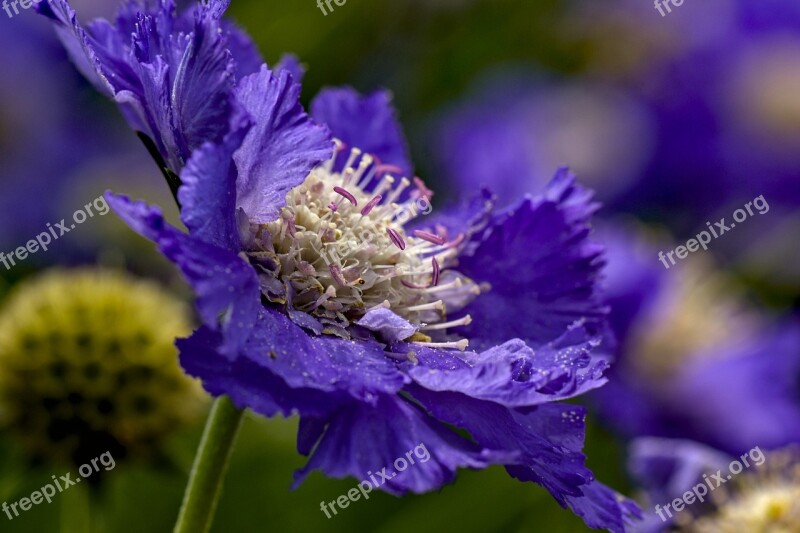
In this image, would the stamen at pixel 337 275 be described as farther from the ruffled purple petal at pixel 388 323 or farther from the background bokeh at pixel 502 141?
the background bokeh at pixel 502 141

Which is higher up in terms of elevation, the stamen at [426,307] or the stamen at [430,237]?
the stamen at [430,237]

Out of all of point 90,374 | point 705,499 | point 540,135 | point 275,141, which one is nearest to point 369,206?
point 275,141

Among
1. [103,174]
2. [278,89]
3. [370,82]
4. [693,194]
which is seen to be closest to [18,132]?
[103,174]

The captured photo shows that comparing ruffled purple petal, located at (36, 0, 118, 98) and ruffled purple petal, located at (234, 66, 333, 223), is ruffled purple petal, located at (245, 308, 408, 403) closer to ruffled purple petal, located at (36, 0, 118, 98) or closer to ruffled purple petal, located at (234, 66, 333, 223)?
ruffled purple petal, located at (234, 66, 333, 223)

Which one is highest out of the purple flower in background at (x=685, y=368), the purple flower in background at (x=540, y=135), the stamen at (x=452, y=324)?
the stamen at (x=452, y=324)

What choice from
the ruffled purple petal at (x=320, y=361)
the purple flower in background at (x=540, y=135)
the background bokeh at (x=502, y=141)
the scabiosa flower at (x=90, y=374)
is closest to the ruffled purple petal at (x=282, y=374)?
the ruffled purple petal at (x=320, y=361)

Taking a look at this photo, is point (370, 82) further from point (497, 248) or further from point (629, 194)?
point (497, 248)
